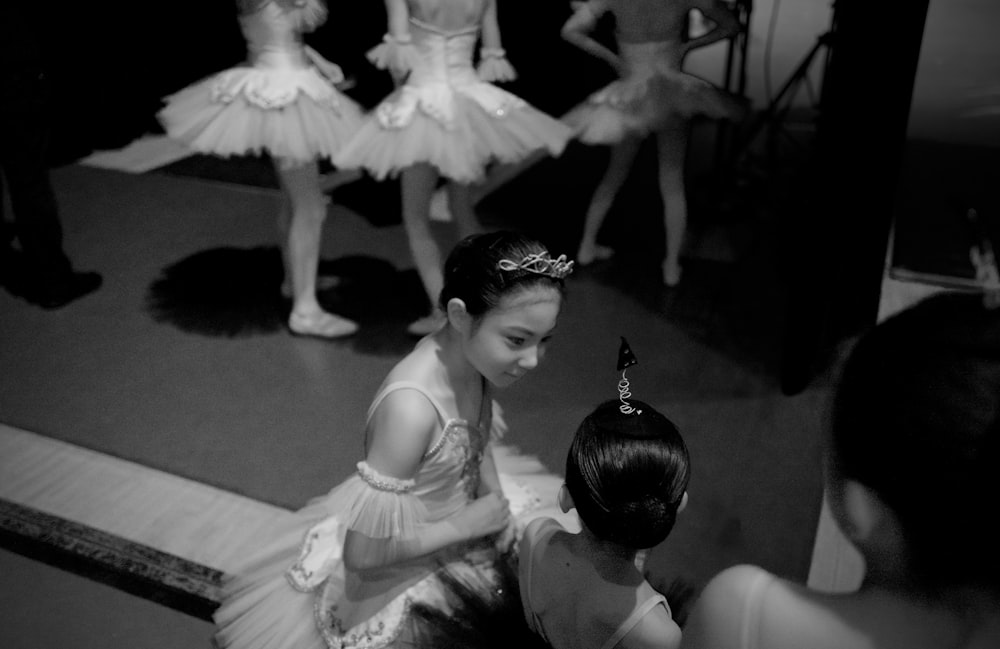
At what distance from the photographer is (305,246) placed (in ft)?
10.5

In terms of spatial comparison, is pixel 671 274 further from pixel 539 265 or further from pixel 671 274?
pixel 539 265

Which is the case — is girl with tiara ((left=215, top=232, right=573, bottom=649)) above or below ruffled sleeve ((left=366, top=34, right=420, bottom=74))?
below

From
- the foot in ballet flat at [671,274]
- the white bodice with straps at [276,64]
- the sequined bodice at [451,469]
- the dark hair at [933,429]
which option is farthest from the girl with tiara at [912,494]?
the foot in ballet flat at [671,274]

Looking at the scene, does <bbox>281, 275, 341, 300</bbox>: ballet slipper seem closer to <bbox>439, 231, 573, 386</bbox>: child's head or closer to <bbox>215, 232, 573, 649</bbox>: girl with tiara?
<bbox>215, 232, 573, 649</bbox>: girl with tiara

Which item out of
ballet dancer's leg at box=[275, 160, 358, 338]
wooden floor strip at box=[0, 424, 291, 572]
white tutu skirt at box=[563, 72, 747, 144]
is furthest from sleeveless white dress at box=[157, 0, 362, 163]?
wooden floor strip at box=[0, 424, 291, 572]

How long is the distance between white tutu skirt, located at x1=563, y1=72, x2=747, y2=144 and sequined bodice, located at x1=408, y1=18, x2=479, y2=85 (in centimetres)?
57

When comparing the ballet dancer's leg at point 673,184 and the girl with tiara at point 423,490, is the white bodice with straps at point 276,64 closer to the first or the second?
the ballet dancer's leg at point 673,184

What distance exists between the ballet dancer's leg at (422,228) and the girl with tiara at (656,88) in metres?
0.67

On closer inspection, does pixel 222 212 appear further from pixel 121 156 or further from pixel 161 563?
pixel 161 563

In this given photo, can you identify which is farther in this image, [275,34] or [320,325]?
[320,325]

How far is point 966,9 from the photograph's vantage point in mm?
6898

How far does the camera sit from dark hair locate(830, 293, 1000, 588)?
77cm

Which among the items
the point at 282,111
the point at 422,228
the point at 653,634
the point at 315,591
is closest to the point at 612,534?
the point at 653,634

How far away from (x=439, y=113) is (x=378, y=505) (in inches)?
65.7
